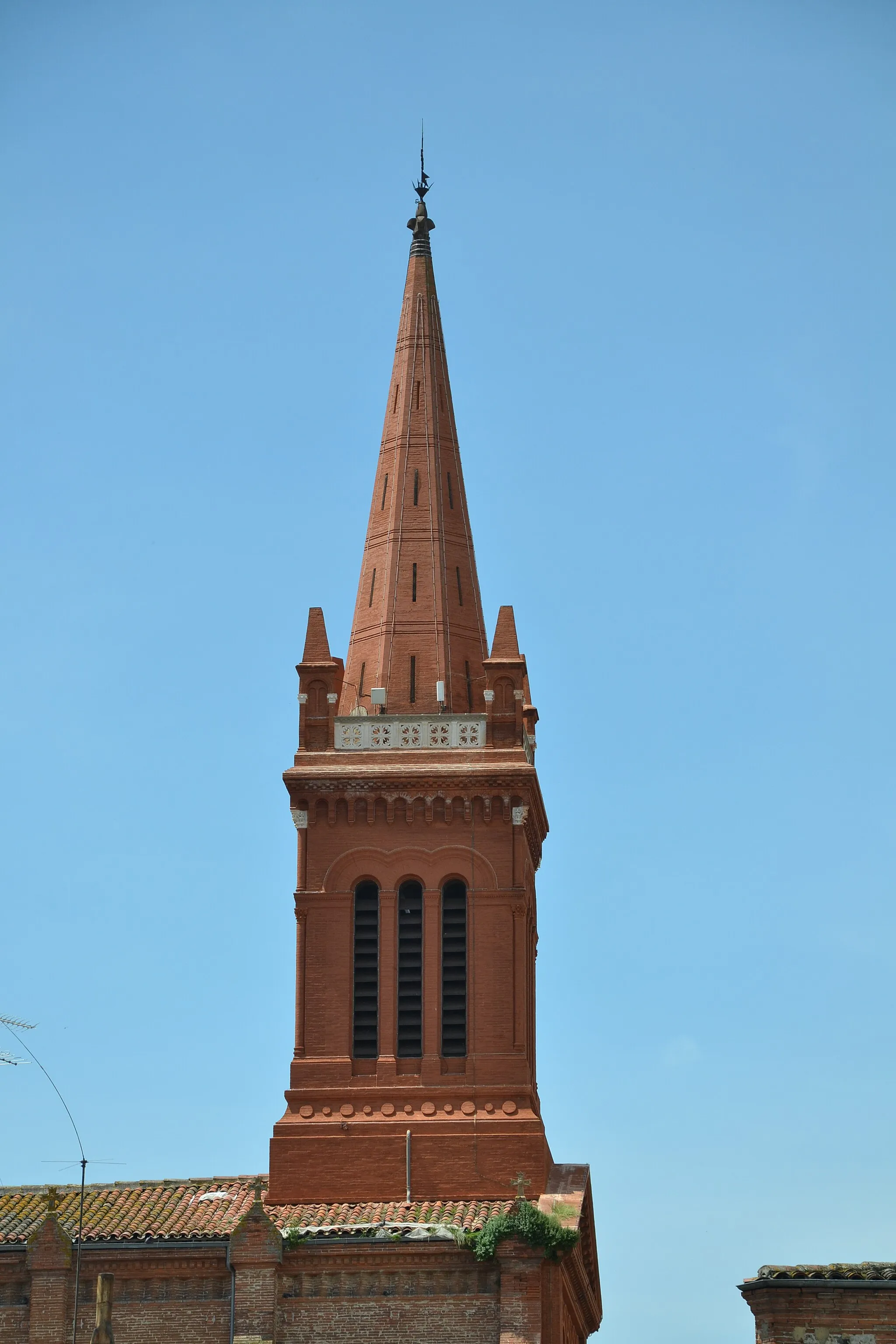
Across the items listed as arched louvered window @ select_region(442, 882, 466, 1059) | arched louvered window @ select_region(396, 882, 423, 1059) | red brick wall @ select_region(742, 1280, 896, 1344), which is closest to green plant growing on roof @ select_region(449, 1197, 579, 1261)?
arched louvered window @ select_region(442, 882, 466, 1059)

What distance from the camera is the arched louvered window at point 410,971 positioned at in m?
49.6

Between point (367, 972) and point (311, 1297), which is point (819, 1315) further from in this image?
point (367, 972)

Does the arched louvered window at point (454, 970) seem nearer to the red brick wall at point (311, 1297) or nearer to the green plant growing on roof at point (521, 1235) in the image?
the green plant growing on roof at point (521, 1235)

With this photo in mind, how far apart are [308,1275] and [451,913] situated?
8.22 meters

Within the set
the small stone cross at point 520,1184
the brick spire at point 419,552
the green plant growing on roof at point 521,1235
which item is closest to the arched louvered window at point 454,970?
the small stone cross at point 520,1184

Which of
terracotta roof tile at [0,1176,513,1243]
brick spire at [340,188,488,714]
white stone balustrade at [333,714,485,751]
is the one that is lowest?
terracotta roof tile at [0,1176,513,1243]

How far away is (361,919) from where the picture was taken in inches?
1986

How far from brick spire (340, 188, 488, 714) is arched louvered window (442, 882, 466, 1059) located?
407cm

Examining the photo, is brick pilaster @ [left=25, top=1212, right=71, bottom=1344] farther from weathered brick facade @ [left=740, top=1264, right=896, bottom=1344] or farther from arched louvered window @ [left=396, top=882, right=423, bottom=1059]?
weathered brick facade @ [left=740, top=1264, right=896, bottom=1344]

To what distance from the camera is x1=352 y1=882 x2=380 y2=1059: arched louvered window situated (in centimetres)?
4962

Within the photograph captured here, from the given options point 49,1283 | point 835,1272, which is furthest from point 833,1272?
point 49,1283

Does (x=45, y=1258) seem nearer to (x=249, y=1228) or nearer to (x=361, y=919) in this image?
(x=249, y=1228)

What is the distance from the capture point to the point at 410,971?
164 ft

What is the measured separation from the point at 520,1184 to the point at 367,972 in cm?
552
